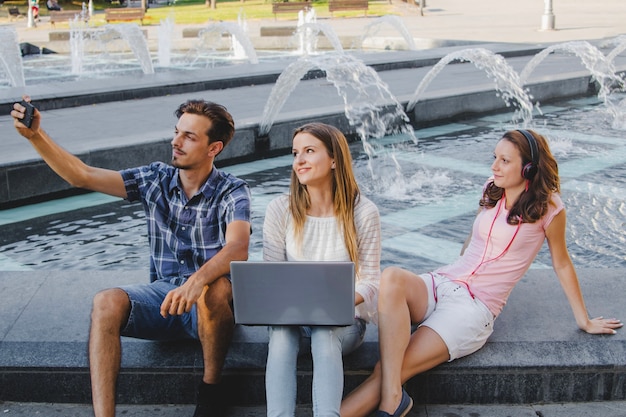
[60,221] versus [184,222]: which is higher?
[184,222]

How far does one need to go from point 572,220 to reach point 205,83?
7367 mm

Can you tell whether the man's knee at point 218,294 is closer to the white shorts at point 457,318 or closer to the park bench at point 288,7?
the white shorts at point 457,318

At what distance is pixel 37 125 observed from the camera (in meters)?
3.09

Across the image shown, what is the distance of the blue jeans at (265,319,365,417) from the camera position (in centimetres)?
284

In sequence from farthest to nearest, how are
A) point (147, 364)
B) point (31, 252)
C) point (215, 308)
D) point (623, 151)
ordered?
point (623, 151)
point (31, 252)
point (147, 364)
point (215, 308)

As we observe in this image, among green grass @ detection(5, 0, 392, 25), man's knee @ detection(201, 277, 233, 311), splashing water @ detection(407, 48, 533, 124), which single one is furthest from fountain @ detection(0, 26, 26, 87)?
green grass @ detection(5, 0, 392, 25)

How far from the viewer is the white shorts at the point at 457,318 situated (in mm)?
3207

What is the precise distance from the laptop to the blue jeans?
0.08 metres

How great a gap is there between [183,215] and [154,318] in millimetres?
446

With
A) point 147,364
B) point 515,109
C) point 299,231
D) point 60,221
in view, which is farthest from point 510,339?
point 515,109

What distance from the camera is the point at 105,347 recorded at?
295 cm

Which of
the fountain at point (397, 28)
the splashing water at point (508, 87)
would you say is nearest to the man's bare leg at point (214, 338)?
the splashing water at point (508, 87)

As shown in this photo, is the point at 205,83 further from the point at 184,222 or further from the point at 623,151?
the point at 184,222

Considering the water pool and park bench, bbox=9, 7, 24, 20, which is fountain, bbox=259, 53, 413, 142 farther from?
park bench, bbox=9, 7, 24, 20
